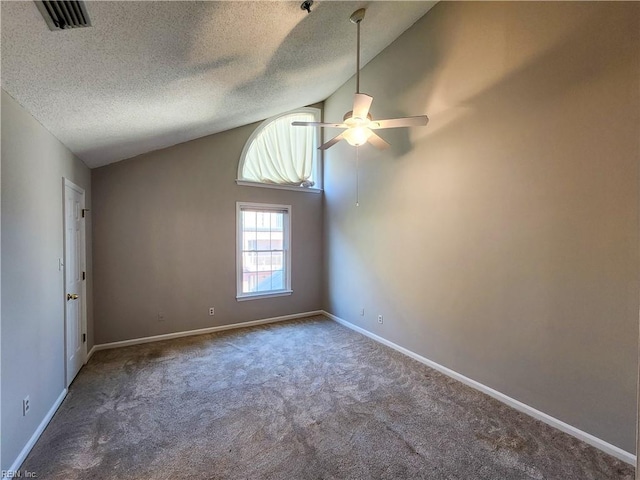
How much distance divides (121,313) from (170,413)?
214cm

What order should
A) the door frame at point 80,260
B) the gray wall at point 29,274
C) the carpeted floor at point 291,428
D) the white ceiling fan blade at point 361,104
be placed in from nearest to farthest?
the gray wall at point 29,274, the carpeted floor at point 291,428, the white ceiling fan blade at point 361,104, the door frame at point 80,260

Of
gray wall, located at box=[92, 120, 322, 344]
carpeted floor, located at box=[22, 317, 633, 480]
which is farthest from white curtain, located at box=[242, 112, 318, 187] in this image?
carpeted floor, located at box=[22, 317, 633, 480]

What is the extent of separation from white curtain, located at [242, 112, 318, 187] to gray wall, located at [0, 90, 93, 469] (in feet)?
8.64

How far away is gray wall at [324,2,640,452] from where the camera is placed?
2.04m

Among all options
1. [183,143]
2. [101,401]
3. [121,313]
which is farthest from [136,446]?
[183,143]

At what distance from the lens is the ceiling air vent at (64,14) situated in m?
1.16

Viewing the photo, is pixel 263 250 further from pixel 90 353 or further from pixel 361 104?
pixel 361 104

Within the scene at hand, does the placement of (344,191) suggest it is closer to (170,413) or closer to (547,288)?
(547,288)

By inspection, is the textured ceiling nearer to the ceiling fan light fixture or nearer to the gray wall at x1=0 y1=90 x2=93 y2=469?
the gray wall at x1=0 y1=90 x2=93 y2=469

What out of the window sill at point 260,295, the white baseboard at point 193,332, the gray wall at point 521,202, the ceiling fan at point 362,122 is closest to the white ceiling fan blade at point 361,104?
the ceiling fan at point 362,122

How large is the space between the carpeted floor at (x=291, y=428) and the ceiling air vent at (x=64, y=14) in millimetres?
2508

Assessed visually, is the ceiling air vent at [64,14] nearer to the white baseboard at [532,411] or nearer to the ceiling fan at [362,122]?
the ceiling fan at [362,122]

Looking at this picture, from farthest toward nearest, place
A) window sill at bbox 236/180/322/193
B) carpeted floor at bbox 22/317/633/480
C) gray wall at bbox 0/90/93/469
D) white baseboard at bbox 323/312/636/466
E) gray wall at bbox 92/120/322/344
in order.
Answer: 1. window sill at bbox 236/180/322/193
2. gray wall at bbox 92/120/322/344
3. white baseboard at bbox 323/312/636/466
4. carpeted floor at bbox 22/317/633/480
5. gray wall at bbox 0/90/93/469

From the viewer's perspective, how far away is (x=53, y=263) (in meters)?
2.51
